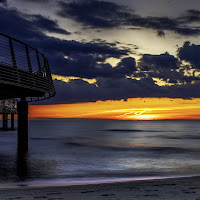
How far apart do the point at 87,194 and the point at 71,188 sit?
46.4 inches

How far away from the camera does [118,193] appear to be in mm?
9961

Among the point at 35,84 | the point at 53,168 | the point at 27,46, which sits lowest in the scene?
the point at 53,168

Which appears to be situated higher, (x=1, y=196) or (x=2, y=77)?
(x=2, y=77)

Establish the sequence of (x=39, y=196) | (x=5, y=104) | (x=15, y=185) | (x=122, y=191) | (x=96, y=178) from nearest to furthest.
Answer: (x=39, y=196), (x=122, y=191), (x=15, y=185), (x=96, y=178), (x=5, y=104)

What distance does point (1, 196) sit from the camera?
966cm

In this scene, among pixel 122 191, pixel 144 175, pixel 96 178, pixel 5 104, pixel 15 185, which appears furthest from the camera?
pixel 5 104

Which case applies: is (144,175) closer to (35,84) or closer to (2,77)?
(35,84)

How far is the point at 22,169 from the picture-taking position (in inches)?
804

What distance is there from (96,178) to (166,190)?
7245mm

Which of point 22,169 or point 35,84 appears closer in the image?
point 35,84

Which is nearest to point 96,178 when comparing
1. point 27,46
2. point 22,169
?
point 22,169

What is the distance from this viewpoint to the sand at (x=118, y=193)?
368 inches

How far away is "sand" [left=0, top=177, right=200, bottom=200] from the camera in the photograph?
9.34 metres

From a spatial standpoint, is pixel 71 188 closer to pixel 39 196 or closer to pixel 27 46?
pixel 39 196
